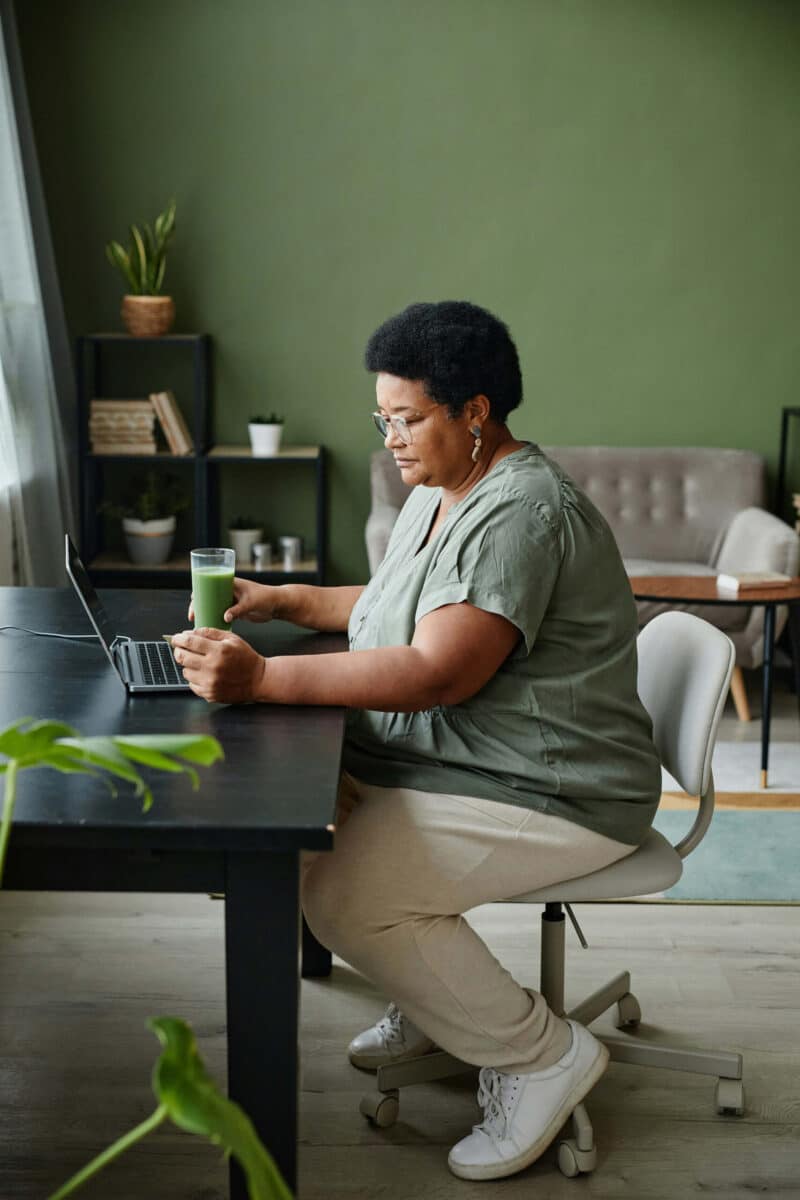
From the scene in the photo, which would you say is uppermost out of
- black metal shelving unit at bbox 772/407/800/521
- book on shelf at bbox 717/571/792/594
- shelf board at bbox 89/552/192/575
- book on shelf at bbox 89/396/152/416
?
book on shelf at bbox 89/396/152/416

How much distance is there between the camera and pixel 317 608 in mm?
2232

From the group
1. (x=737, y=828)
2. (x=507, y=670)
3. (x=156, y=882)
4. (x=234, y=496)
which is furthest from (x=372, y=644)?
(x=234, y=496)

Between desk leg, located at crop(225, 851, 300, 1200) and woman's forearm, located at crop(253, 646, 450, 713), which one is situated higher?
woman's forearm, located at crop(253, 646, 450, 713)

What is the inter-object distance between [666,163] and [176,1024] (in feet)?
15.0

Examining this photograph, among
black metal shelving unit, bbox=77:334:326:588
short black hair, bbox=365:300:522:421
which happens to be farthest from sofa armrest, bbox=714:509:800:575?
short black hair, bbox=365:300:522:421

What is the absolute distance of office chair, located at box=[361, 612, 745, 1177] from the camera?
A: 1.91 m

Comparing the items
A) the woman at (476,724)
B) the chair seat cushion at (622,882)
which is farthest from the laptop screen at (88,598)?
the chair seat cushion at (622,882)

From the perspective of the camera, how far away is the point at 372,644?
195 centimetres

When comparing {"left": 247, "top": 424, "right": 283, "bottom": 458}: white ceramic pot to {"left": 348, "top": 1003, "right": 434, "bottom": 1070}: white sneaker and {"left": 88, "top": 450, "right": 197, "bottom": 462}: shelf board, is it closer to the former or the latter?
{"left": 88, "top": 450, "right": 197, "bottom": 462}: shelf board

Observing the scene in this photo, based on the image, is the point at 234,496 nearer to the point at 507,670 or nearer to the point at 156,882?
the point at 507,670

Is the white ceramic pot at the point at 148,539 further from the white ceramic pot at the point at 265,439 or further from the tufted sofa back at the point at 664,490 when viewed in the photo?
the tufted sofa back at the point at 664,490

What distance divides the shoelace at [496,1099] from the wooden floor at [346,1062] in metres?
0.08

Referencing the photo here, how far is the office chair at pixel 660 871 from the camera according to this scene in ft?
6.25

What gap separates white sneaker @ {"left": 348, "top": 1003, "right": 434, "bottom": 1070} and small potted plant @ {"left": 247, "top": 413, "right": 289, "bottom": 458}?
9.34 ft
